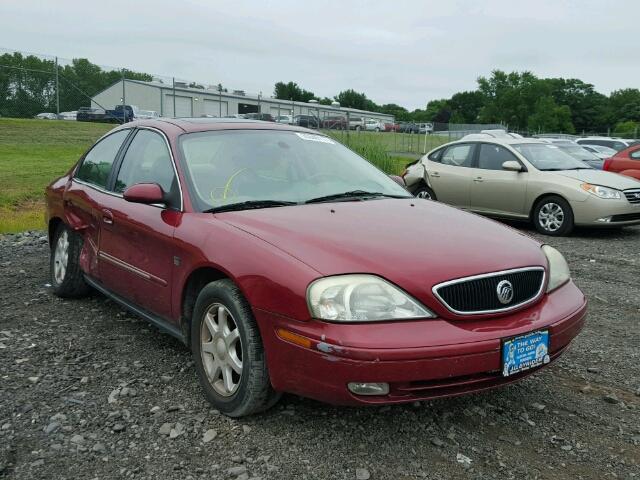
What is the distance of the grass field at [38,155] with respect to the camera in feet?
35.8

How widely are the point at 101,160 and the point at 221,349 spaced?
2.46 meters

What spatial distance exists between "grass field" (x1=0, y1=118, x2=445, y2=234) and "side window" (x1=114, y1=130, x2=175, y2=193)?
5.22 metres

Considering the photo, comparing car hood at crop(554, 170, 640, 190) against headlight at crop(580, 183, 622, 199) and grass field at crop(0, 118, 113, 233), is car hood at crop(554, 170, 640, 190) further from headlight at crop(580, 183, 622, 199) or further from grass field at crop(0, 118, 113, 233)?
grass field at crop(0, 118, 113, 233)

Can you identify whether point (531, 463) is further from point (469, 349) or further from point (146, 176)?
point (146, 176)

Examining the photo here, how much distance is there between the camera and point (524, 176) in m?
9.88

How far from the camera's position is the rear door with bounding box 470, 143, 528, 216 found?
9938 millimetres

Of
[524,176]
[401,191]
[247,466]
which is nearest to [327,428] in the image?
[247,466]

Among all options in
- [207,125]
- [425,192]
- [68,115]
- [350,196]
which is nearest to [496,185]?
[425,192]

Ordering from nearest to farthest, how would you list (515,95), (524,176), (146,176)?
(146,176) → (524,176) → (515,95)

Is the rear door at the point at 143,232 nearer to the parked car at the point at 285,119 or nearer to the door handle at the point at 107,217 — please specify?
the door handle at the point at 107,217

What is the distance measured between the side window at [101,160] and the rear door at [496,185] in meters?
6.76

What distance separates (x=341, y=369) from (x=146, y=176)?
7.42 ft

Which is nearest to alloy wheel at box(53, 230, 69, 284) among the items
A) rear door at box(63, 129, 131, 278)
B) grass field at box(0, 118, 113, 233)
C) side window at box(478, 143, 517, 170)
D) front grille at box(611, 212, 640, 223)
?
rear door at box(63, 129, 131, 278)

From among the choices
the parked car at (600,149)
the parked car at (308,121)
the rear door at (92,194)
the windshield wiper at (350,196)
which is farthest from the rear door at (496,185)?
the parked car at (308,121)
